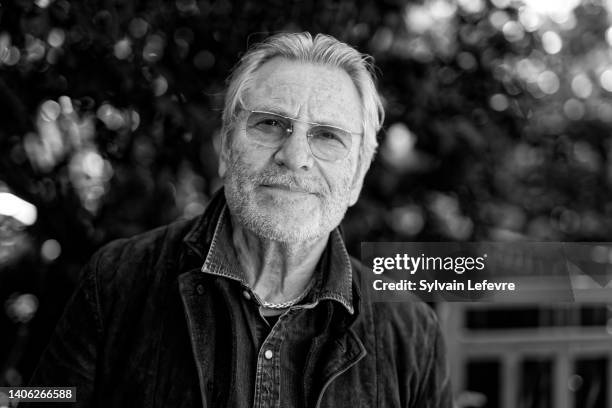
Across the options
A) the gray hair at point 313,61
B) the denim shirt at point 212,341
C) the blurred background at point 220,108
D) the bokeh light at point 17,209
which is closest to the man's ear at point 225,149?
the gray hair at point 313,61

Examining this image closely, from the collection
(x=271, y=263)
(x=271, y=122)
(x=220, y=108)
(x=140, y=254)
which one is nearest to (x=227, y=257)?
(x=271, y=263)

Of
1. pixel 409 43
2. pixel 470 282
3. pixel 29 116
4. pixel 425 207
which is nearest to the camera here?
pixel 470 282

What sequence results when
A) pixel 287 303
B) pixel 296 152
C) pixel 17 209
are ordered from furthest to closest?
pixel 17 209
pixel 287 303
pixel 296 152

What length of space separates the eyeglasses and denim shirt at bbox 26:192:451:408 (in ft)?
0.82

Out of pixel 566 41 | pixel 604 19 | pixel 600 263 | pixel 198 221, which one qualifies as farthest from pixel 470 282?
pixel 604 19

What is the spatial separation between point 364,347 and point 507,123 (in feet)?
3.00

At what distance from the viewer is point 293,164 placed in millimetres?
1320

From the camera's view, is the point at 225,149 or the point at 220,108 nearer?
the point at 225,149

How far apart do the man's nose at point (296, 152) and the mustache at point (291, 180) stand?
0.02m

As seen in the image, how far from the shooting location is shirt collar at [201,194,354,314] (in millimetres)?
1387

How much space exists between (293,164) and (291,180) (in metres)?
0.04

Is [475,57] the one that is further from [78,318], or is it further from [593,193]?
[78,318]

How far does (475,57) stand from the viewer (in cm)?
182

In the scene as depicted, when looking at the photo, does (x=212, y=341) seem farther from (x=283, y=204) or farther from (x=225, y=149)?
(x=225, y=149)
